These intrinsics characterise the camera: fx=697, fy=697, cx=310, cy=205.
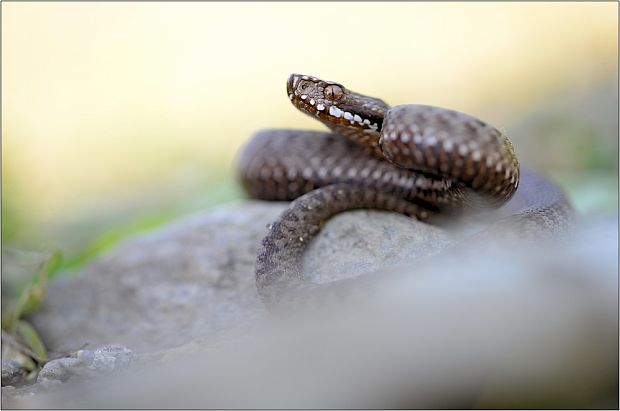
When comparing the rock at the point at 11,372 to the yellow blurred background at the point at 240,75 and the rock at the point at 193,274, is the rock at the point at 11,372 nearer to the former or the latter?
the rock at the point at 193,274

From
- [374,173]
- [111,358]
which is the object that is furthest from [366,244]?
[111,358]

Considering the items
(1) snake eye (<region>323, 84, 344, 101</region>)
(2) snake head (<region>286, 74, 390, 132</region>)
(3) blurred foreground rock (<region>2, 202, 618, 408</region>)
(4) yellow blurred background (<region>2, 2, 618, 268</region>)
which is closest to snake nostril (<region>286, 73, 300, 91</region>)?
(2) snake head (<region>286, 74, 390, 132</region>)

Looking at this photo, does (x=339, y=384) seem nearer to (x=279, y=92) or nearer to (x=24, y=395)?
(x=24, y=395)

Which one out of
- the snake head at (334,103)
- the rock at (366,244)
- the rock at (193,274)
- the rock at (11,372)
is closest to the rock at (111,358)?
the rock at (193,274)

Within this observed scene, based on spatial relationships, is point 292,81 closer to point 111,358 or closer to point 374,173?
point 374,173

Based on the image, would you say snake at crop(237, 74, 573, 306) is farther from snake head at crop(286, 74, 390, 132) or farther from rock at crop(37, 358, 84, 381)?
rock at crop(37, 358, 84, 381)

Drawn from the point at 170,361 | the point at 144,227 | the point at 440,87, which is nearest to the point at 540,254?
the point at 170,361
